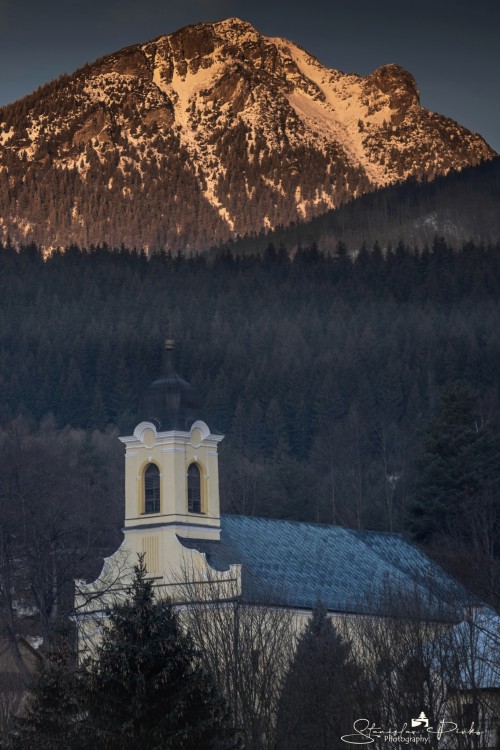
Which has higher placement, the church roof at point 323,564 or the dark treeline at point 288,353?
the dark treeline at point 288,353

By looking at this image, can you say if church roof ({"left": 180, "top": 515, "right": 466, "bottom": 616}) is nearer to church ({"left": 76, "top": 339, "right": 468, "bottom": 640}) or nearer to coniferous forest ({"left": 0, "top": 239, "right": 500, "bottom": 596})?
church ({"left": 76, "top": 339, "right": 468, "bottom": 640})

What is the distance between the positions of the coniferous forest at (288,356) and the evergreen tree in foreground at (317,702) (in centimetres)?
5706

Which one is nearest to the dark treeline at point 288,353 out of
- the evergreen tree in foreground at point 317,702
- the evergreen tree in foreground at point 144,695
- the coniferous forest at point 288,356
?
the coniferous forest at point 288,356

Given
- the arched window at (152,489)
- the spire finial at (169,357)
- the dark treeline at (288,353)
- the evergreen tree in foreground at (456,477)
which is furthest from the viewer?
the dark treeline at (288,353)

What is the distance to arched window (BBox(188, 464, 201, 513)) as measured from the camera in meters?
62.3

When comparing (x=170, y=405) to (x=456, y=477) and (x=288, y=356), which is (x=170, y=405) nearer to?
(x=456, y=477)

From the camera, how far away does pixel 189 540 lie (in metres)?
61.1

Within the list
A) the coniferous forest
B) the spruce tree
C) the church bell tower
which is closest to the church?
the church bell tower

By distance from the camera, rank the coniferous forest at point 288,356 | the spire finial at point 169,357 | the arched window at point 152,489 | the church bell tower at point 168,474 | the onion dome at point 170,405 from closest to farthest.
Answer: the church bell tower at point 168,474, the onion dome at point 170,405, the arched window at point 152,489, the spire finial at point 169,357, the coniferous forest at point 288,356

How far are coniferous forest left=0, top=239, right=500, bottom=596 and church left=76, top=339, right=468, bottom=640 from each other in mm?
38301

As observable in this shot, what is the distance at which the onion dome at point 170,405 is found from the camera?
62.2 meters

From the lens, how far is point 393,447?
437ft

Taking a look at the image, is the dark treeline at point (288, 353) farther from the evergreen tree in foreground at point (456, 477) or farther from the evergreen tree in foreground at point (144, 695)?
the evergreen tree in foreground at point (144, 695)

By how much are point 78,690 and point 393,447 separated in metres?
102
